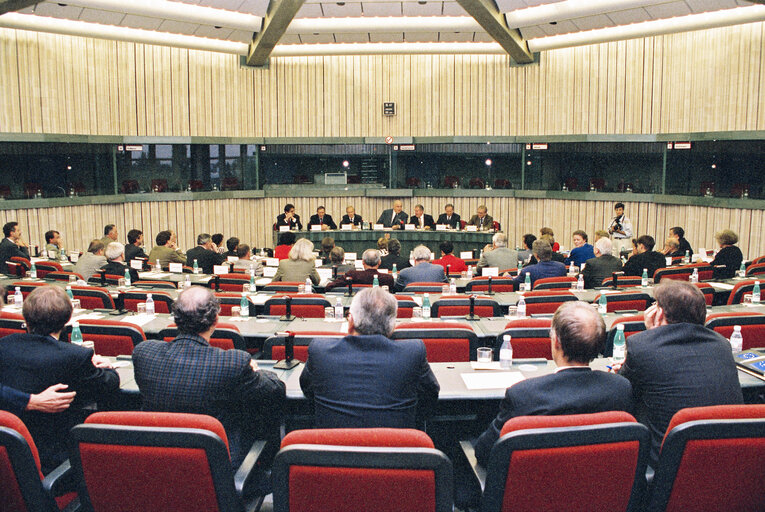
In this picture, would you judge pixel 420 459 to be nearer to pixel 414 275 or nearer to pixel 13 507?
pixel 13 507

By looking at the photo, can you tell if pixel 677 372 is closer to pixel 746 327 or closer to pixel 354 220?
pixel 746 327

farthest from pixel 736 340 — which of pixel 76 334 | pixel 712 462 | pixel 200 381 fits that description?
pixel 76 334

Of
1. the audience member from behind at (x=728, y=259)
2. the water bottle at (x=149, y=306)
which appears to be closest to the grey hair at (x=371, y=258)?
the water bottle at (x=149, y=306)

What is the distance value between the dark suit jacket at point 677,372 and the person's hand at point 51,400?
2772 mm

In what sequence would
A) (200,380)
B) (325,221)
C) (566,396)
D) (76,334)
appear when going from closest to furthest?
(566,396)
(200,380)
(76,334)
(325,221)

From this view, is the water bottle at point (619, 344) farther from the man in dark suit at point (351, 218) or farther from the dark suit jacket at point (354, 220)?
the dark suit jacket at point (354, 220)

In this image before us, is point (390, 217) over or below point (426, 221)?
over

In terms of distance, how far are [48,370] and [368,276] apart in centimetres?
457

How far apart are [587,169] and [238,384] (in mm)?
15062

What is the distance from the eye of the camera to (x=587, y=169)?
1655 centimetres

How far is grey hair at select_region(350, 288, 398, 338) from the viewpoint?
3209 mm

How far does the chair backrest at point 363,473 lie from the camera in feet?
7.34

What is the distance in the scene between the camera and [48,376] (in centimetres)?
317

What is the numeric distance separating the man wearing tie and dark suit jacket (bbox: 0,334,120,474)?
487 inches
